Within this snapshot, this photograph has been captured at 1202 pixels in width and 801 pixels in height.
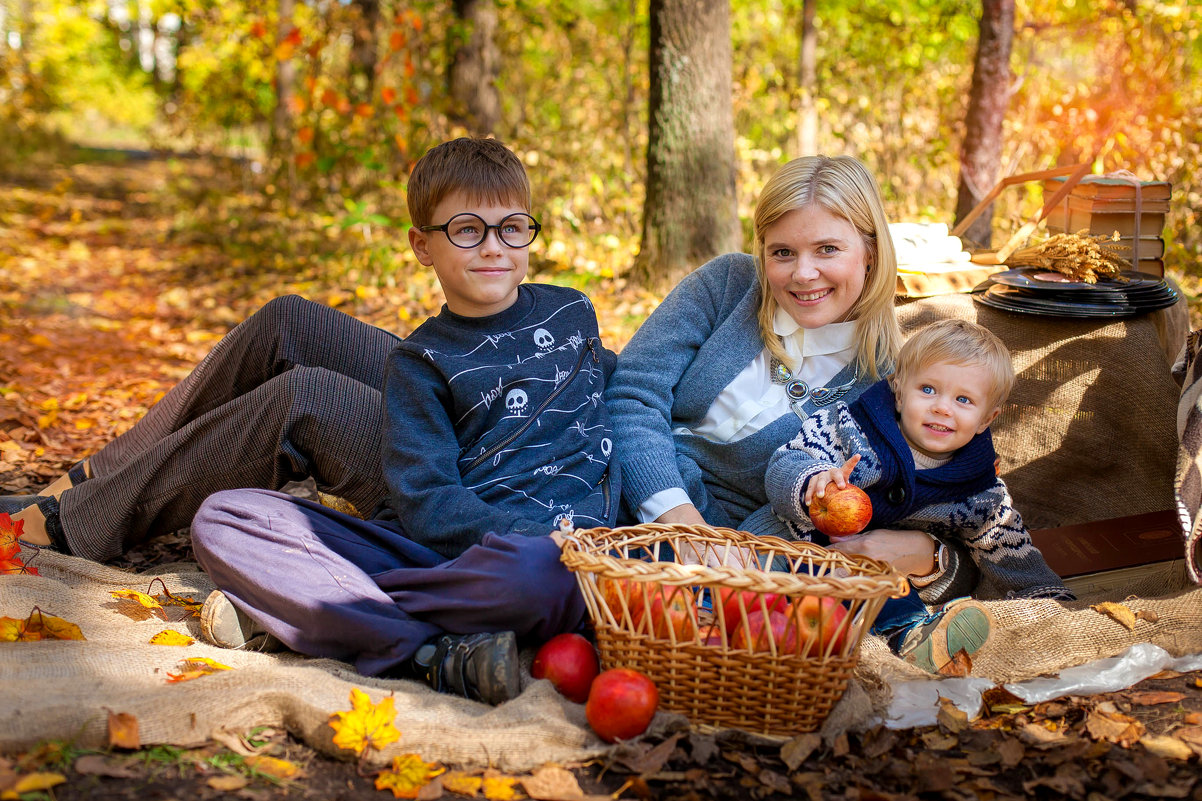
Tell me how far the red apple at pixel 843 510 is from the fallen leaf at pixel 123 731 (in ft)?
6.05

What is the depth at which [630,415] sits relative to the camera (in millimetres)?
3193

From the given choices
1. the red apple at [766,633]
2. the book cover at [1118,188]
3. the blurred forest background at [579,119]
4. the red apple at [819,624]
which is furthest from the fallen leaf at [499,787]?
the blurred forest background at [579,119]

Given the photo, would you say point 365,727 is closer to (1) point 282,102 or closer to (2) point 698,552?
(2) point 698,552

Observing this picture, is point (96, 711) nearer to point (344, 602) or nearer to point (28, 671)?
point (28, 671)

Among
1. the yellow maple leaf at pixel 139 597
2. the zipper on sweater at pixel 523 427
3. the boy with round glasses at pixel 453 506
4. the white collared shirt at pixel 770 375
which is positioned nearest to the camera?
the boy with round glasses at pixel 453 506

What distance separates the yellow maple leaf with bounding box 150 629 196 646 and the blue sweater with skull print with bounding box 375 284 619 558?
2.26ft

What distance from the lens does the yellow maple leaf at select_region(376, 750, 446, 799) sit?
2186 millimetres

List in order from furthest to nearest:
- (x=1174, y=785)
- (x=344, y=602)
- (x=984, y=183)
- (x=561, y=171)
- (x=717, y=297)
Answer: (x=561, y=171)
(x=984, y=183)
(x=717, y=297)
(x=344, y=602)
(x=1174, y=785)

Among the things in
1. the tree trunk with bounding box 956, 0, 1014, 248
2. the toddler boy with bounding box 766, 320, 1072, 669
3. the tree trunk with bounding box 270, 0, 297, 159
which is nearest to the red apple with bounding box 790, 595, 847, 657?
the toddler boy with bounding box 766, 320, 1072, 669

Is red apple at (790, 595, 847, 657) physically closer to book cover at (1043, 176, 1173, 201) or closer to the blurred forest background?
book cover at (1043, 176, 1173, 201)

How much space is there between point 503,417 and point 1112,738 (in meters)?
1.81

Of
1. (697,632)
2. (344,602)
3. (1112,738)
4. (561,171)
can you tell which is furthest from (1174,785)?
(561,171)

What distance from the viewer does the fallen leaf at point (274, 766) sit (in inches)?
87.7

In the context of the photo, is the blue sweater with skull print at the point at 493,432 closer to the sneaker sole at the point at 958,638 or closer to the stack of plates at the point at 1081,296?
the sneaker sole at the point at 958,638
